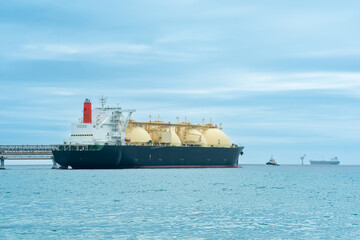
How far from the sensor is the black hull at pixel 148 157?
278ft

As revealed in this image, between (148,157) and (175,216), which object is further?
(148,157)

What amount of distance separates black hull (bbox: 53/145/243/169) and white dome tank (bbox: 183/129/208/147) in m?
2.28

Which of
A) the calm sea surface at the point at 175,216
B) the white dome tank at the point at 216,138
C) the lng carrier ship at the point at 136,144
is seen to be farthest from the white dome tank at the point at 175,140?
the calm sea surface at the point at 175,216

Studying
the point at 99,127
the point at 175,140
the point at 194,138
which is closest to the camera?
the point at 99,127

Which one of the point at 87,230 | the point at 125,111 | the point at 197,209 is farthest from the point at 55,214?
the point at 125,111

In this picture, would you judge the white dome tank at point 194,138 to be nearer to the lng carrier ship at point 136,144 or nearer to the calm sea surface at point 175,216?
the lng carrier ship at point 136,144

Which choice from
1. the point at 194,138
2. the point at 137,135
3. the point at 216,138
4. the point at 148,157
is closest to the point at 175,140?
the point at 194,138

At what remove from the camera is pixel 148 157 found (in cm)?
9594

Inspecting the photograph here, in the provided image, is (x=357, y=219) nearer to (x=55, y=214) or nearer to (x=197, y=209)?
(x=197, y=209)

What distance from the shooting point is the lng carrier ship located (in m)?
85.7

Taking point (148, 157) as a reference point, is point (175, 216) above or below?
below

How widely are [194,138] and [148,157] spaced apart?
17698 millimetres

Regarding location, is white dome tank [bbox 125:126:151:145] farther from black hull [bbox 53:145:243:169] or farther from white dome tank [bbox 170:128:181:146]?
white dome tank [bbox 170:128:181:146]

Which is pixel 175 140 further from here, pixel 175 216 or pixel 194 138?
pixel 175 216
